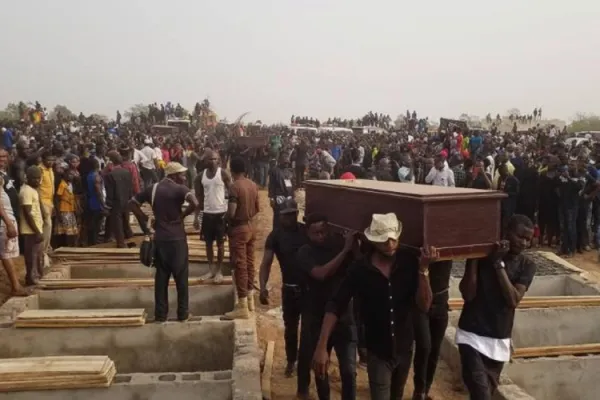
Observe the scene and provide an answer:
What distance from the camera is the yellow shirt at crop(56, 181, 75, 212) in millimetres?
9367

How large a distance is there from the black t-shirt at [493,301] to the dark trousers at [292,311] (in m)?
1.57

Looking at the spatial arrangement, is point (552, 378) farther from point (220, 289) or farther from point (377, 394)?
point (220, 289)

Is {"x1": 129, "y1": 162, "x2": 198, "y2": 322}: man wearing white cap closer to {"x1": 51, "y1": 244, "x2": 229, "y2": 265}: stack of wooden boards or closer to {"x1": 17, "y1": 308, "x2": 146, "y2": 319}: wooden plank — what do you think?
{"x1": 17, "y1": 308, "x2": 146, "y2": 319}: wooden plank

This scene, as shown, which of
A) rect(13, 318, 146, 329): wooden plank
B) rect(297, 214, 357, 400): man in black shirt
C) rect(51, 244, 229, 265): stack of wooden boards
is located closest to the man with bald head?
rect(51, 244, 229, 265): stack of wooden boards

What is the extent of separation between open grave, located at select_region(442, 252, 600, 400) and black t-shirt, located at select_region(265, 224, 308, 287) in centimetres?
190

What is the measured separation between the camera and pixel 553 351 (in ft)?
18.9

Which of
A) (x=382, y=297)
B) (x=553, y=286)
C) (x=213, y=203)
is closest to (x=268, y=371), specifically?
(x=382, y=297)

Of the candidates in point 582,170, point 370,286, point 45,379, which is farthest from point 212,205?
point 582,170

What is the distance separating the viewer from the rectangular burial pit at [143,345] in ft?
20.0

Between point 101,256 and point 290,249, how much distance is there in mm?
4968

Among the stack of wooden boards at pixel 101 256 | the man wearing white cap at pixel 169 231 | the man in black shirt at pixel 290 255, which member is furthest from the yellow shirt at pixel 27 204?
the man in black shirt at pixel 290 255

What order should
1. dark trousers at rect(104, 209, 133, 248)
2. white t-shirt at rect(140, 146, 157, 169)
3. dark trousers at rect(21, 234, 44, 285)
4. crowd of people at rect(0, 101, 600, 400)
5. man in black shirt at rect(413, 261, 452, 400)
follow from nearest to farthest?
crowd of people at rect(0, 101, 600, 400)
man in black shirt at rect(413, 261, 452, 400)
dark trousers at rect(21, 234, 44, 285)
dark trousers at rect(104, 209, 133, 248)
white t-shirt at rect(140, 146, 157, 169)

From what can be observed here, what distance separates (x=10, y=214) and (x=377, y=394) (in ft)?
16.4

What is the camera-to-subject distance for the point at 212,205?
7695mm
